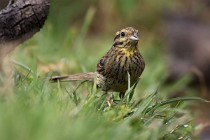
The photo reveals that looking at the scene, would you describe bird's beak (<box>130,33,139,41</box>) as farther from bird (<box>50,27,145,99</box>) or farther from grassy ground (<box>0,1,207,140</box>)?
grassy ground (<box>0,1,207,140</box>)

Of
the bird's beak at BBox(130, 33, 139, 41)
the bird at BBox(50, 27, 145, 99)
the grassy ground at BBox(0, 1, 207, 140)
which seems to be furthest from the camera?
the bird's beak at BBox(130, 33, 139, 41)

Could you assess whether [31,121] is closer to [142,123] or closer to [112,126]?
[112,126]

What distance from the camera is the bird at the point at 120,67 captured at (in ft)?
Answer: 20.1

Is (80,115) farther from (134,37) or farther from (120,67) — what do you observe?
(134,37)

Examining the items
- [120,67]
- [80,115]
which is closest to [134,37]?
[120,67]

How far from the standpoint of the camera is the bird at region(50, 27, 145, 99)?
20.1 ft

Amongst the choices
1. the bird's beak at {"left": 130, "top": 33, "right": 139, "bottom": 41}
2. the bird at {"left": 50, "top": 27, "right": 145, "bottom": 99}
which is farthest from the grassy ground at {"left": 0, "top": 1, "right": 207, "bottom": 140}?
the bird's beak at {"left": 130, "top": 33, "right": 139, "bottom": 41}

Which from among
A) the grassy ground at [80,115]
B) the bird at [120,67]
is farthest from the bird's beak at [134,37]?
the grassy ground at [80,115]

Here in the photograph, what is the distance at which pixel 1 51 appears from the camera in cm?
557

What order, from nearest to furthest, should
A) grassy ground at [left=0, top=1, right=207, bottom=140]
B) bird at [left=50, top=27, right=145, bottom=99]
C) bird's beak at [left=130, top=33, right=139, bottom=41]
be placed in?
grassy ground at [left=0, top=1, right=207, bottom=140] → bird at [left=50, top=27, right=145, bottom=99] → bird's beak at [left=130, top=33, right=139, bottom=41]

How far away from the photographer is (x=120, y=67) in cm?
618

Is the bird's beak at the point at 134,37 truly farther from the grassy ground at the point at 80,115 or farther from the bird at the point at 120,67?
the grassy ground at the point at 80,115

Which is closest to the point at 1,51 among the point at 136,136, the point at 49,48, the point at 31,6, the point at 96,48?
the point at 31,6

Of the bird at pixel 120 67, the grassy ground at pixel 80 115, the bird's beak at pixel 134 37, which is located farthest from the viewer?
the bird's beak at pixel 134 37
